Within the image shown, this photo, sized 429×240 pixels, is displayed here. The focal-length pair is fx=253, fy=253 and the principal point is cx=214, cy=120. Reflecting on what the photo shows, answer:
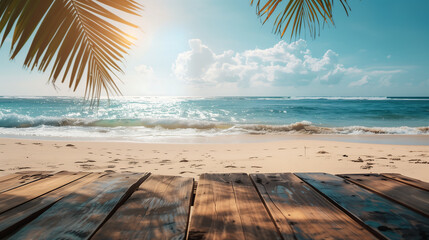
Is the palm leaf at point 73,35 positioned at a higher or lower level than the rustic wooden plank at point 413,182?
higher

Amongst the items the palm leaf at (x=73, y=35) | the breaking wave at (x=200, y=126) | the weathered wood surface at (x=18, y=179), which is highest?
the palm leaf at (x=73, y=35)

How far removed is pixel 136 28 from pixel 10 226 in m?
1.29

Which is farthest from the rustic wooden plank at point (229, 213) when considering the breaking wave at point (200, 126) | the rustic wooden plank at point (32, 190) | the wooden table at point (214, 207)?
the breaking wave at point (200, 126)

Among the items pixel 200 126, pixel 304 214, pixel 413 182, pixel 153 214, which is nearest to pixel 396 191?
pixel 413 182

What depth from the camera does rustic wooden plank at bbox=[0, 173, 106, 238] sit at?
3.17 ft

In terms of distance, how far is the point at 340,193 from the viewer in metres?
1.39

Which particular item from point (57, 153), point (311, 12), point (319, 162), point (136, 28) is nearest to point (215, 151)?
point (319, 162)

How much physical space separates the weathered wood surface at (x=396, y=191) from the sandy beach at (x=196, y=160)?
10.4ft

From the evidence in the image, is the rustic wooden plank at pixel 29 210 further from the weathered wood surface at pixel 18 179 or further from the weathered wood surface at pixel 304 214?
the weathered wood surface at pixel 304 214

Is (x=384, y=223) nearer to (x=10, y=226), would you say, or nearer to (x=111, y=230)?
(x=111, y=230)

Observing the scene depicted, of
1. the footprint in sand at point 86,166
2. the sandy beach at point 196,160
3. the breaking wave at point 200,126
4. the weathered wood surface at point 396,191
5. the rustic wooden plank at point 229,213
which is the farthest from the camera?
the breaking wave at point 200,126

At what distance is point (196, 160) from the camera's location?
19.4ft

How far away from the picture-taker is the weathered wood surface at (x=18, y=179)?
148 centimetres

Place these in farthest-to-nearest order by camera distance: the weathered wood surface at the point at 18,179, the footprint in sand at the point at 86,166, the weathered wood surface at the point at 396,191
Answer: the footprint in sand at the point at 86,166, the weathered wood surface at the point at 18,179, the weathered wood surface at the point at 396,191
